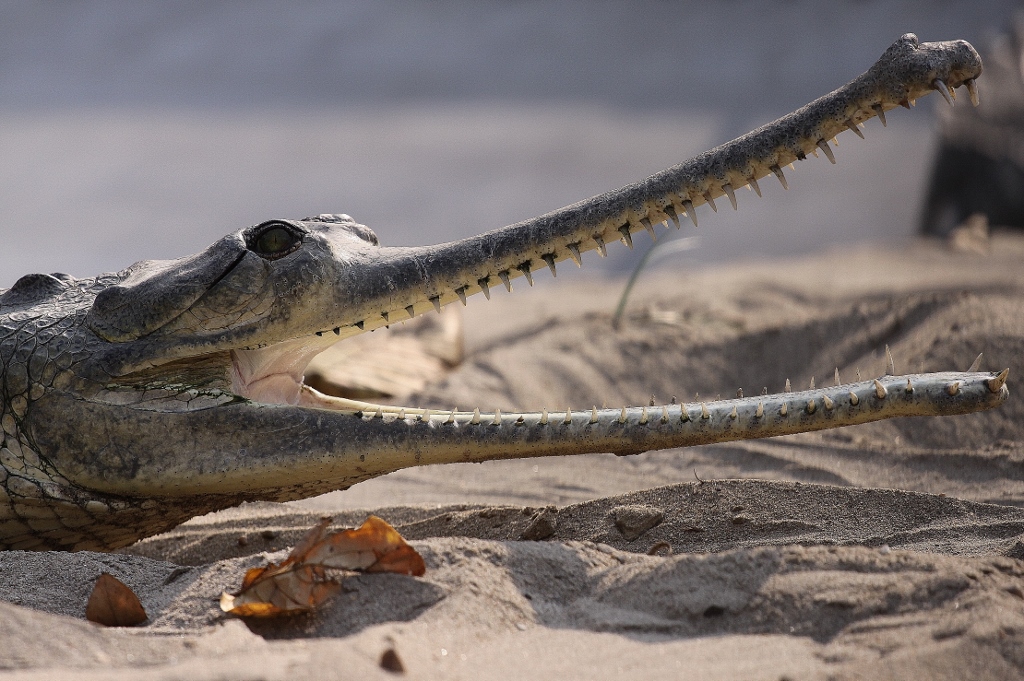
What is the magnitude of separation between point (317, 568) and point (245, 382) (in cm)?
111

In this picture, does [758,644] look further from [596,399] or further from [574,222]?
[596,399]

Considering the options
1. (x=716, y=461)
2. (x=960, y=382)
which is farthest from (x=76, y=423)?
(x=716, y=461)

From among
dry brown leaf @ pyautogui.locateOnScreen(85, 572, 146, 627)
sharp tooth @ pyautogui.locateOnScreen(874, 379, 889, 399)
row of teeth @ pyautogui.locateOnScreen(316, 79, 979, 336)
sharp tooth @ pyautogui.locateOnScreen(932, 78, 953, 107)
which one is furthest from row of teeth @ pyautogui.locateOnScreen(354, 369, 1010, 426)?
dry brown leaf @ pyautogui.locateOnScreen(85, 572, 146, 627)

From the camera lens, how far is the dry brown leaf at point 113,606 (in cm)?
219

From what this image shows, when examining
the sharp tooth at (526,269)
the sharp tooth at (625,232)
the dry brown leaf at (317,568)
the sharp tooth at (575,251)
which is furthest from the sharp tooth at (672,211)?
the dry brown leaf at (317,568)

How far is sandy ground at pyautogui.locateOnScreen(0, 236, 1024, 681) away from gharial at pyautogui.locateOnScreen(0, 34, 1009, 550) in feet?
0.89

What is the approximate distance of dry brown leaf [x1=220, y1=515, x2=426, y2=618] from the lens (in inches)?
82.1

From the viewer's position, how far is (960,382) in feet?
7.85

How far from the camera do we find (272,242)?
9.66 ft

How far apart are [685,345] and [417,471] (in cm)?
217

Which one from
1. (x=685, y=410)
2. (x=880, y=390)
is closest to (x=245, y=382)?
(x=685, y=410)

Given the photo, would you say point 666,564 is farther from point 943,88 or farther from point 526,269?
point 943,88

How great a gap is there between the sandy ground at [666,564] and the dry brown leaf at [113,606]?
42 millimetres

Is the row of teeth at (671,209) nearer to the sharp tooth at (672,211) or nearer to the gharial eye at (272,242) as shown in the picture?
the sharp tooth at (672,211)
